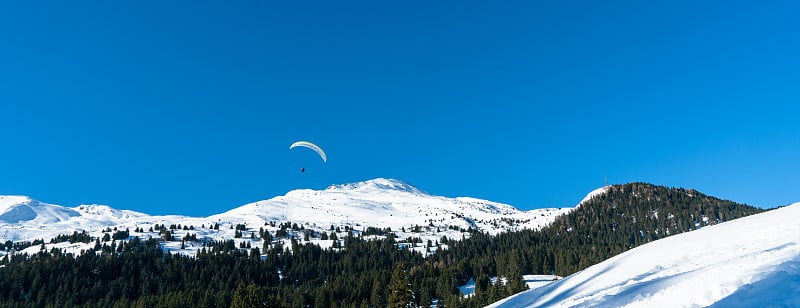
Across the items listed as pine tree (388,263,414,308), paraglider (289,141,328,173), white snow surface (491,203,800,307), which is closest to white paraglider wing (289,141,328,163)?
paraglider (289,141,328,173)

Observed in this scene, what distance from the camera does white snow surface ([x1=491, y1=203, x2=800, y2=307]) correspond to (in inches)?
540

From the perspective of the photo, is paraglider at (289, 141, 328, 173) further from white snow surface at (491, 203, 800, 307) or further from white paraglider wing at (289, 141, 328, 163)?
white snow surface at (491, 203, 800, 307)

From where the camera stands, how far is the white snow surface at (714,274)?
45.0 feet

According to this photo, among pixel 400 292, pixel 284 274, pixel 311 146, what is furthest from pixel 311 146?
pixel 284 274

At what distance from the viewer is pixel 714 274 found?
53.8ft

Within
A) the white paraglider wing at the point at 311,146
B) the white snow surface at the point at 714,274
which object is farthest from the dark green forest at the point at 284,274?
the white snow surface at the point at 714,274

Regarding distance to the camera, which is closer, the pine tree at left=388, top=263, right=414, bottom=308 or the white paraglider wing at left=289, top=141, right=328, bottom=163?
the pine tree at left=388, top=263, right=414, bottom=308

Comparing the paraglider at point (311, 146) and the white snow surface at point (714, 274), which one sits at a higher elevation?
the paraglider at point (311, 146)

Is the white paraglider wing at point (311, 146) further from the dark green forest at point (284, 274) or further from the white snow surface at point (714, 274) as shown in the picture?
the white snow surface at point (714, 274)

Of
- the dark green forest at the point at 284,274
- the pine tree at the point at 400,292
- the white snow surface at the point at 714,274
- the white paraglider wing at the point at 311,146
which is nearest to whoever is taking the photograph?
the white snow surface at the point at 714,274

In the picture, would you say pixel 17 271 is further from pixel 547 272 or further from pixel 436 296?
pixel 547 272

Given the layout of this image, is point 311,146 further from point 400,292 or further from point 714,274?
point 714,274

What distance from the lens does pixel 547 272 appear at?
138000mm

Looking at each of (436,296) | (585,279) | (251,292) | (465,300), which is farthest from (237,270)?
(585,279)
